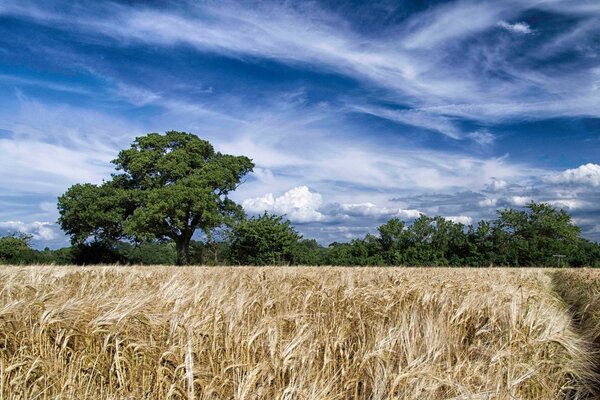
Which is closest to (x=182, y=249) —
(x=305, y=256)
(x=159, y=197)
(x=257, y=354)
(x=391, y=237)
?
(x=159, y=197)

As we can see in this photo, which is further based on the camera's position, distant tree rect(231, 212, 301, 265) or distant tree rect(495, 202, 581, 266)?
distant tree rect(495, 202, 581, 266)

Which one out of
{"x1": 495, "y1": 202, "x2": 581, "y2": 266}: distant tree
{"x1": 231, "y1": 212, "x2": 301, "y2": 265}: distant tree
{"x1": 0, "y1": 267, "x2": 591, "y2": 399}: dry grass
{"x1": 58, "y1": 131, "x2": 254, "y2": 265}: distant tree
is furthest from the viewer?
{"x1": 495, "y1": 202, "x2": 581, "y2": 266}: distant tree

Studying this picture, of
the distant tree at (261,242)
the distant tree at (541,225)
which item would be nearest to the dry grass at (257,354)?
the distant tree at (261,242)

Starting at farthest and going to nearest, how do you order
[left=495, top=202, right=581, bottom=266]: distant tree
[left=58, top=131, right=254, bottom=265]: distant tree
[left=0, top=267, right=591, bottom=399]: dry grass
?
[left=495, top=202, right=581, bottom=266]: distant tree < [left=58, top=131, right=254, bottom=265]: distant tree < [left=0, top=267, right=591, bottom=399]: dry grass

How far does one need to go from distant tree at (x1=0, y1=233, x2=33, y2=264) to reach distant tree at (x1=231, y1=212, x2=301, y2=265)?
18.4 meters

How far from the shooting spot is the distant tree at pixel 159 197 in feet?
131

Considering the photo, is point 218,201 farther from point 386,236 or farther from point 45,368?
point 45,368

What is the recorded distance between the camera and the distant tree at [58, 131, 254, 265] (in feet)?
131

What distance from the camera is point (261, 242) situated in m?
44.3

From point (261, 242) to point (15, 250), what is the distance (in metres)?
25.7

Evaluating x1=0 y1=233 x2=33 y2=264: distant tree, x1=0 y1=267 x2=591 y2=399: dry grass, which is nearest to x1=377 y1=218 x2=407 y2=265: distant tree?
x1=0 y1=233 x2=33 y2=264: distant tree

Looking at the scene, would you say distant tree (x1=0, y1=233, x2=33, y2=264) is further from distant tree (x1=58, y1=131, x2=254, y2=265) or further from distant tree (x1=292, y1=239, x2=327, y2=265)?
distant tree (x1=292, y1=239, x2=327, y2=265)

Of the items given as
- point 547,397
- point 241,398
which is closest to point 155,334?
point 241,398

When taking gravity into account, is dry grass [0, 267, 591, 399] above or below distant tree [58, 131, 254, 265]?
below
